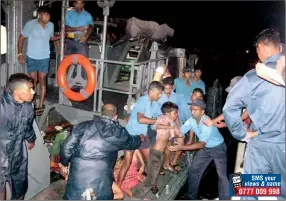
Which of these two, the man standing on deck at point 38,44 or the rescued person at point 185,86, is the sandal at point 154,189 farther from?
the man standing on deck at point 38,44

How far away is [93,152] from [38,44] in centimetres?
329

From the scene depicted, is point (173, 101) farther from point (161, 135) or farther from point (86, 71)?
point (86, 71)

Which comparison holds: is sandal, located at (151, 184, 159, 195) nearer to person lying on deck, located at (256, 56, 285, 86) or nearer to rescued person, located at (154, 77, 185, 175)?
rescued person, located at (154, 77, 185, 175)

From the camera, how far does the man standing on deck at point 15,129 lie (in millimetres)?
4324

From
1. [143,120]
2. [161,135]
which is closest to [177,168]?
[161,135]

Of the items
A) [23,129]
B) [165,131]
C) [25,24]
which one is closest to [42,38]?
[25,24]

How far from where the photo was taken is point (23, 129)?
458 centimetres

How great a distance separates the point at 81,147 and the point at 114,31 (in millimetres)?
7932

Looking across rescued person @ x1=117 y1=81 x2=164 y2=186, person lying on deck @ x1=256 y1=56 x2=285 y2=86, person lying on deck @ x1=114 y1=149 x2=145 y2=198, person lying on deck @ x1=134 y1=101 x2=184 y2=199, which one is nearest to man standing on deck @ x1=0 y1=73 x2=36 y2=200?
rescued person @ x1=117 y1=81 x2=164 y2=186

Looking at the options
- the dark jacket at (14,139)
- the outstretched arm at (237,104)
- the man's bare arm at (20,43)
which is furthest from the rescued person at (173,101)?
the man's bare arm at (20,43)

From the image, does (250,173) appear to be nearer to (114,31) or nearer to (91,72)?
(91,72)

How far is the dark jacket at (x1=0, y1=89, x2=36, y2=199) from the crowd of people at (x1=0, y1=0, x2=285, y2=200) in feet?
0.04

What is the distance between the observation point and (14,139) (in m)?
4.47

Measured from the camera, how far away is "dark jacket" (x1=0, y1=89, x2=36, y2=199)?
4324 mm
